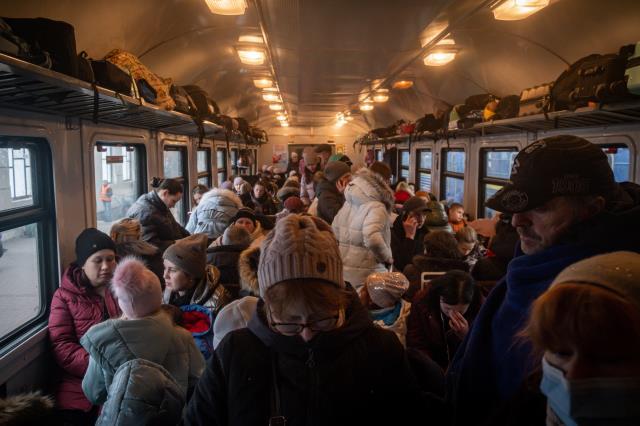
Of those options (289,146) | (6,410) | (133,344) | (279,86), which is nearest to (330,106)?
(279,86)

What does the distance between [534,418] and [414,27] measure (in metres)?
4.40

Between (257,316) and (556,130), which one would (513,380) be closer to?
(257,316)

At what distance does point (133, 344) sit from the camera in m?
1.87

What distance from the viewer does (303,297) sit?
128cm

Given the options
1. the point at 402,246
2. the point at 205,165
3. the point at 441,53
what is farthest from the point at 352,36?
the point at 205,165

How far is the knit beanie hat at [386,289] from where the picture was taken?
7.88ft

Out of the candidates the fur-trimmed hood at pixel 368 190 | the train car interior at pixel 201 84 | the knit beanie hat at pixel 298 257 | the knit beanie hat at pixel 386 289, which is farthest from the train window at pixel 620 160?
the knit beanie hat at pixel 298 257

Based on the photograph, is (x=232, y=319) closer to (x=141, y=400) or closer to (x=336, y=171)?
(x=141, y=400)

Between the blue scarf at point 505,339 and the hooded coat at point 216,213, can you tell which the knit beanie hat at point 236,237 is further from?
the blue scarf at point 505,339

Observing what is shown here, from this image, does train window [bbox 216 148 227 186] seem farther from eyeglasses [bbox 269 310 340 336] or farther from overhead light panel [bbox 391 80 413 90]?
eyeglasses [bbox 269 310 340 336]

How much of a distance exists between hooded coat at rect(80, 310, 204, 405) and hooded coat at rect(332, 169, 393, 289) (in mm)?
1851

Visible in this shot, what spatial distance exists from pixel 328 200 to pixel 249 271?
2314 millimetres

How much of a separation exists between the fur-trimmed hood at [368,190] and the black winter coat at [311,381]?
2.53 metres

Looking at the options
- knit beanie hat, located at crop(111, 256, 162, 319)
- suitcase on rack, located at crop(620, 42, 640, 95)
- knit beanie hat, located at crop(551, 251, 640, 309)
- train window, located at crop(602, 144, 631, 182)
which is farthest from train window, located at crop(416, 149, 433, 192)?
knit beanie hat, located at crop(551, 251, 640, 309)
